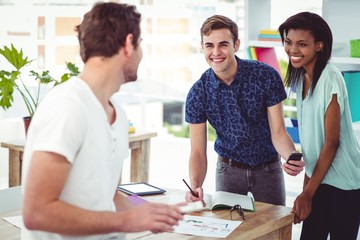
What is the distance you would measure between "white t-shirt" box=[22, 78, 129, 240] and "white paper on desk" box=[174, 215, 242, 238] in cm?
71

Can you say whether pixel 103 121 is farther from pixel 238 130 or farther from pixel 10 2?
pixel 10 2

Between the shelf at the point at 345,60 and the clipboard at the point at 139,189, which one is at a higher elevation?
the shelf at the point at 345,60

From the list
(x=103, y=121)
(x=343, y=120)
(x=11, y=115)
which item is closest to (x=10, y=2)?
(x=11, y=115)

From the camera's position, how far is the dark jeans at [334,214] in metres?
2.88

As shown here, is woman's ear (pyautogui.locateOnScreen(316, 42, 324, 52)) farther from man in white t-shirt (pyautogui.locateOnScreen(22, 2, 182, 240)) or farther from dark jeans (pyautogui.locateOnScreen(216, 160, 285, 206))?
man in white t-shirt (pyautogui.locateOnScreen(22, 2, 182, 240))

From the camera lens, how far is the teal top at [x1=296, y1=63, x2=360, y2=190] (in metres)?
2.85

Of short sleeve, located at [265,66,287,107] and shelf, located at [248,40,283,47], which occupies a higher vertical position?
shelf, located at [248,40,283,47]

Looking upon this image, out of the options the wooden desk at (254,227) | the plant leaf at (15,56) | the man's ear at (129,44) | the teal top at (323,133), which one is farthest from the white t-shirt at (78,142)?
the plant leaf at (15,56)

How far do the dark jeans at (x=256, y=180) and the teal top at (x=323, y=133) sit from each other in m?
0.29

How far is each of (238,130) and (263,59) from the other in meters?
Result: 1.53

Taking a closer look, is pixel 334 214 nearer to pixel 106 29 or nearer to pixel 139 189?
pixel 139 189

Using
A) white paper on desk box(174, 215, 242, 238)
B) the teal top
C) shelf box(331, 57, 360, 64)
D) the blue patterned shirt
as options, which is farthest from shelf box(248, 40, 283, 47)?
white paper on desk box(174, 215, 242, 238)

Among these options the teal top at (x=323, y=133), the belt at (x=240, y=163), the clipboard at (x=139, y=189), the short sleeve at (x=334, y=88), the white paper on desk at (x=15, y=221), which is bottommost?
the clipboard at (x=139, y=189)

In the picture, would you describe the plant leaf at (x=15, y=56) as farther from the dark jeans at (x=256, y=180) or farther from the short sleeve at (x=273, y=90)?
the short sleeve at (x=273, y=90)
